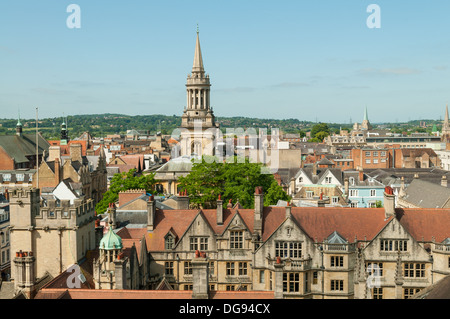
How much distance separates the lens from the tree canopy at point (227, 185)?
63.5 meters

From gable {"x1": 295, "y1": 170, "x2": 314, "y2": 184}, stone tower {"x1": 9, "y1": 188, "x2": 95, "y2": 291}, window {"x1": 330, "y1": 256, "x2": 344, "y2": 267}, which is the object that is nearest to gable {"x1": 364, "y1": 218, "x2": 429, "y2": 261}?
window {"x1": 330, "y1": 256, "x2": 344, "y2": 267}

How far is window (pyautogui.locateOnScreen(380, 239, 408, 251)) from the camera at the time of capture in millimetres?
42562

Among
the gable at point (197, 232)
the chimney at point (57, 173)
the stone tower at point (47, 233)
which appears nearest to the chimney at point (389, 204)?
the gable at point (197, 232)

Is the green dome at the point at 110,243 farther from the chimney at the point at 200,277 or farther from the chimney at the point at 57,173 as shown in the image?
the chimney at the point at 57,173

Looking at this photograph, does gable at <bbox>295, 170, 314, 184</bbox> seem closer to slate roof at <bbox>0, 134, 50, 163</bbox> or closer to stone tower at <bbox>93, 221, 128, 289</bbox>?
slate roof at <bbox>0, 134, 50, 163</bbox>

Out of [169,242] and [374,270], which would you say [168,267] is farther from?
[374,270]

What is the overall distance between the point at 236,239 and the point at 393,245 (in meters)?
12.0

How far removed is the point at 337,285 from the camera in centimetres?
4216

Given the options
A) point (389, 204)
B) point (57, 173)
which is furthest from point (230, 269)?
point (57, 173)

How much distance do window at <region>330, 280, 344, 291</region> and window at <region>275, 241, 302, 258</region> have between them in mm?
3198

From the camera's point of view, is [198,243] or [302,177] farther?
[302,177]

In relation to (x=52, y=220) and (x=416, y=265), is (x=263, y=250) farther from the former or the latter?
(x=52, y=220)
